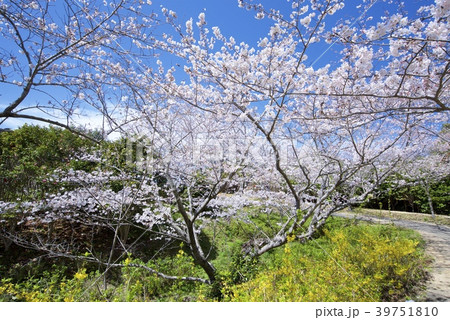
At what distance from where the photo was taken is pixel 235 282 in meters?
3.40

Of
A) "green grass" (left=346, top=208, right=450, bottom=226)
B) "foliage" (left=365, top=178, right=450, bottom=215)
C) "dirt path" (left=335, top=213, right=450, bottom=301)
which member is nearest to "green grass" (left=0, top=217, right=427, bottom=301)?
"dirt path" (left=335, top=213, right=450, bottom=301)

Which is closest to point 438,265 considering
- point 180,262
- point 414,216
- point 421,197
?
point 180,262

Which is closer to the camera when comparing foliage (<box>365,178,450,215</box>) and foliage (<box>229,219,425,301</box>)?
foliage (<box>229,219,425,301</box>)

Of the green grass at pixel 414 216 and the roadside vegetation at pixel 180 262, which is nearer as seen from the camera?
Result: the roadside vegetation at pixel 180 262

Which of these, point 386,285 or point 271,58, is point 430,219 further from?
point 271,58

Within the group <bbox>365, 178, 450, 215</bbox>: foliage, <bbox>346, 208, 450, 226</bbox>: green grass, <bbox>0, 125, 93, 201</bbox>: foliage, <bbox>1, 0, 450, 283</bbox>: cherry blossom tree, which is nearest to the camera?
<bbox>1, 0, 450, 283</bbox>: cherry blossom tree

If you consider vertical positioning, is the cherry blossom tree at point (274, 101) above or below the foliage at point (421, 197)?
above

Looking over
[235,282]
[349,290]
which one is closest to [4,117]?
[235,282]

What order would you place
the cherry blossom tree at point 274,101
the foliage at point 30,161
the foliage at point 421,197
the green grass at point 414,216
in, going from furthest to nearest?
the foliage at point 421,197, the green grass at point 414,216, the foliage at point 30,161, the cherry blossom tree at point 274,101

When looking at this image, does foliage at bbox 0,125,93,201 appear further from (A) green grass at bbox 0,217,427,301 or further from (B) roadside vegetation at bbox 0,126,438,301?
(A) green grass at bbox 0,217,427,301

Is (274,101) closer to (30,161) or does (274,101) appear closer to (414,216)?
(30,161)

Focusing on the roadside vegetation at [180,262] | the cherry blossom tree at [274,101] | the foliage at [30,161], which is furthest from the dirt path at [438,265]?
the foliage at [30,161]

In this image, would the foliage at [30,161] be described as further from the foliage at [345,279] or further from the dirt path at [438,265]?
the dirt path at [438,265]

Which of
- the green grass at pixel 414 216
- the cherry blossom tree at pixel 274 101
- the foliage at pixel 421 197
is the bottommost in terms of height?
the green grass at pixel 414 216
